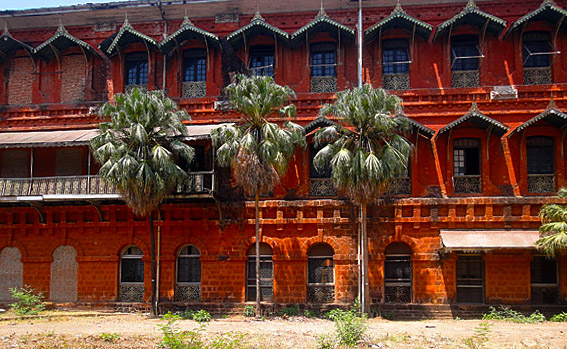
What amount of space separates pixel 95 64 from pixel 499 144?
1738cm

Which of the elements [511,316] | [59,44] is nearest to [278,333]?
[511,316]

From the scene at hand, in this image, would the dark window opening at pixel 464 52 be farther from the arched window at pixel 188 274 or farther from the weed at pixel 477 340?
the arched window at pixel 188 274

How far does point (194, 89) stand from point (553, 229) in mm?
14984

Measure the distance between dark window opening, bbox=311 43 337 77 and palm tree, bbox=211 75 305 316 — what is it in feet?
11.3

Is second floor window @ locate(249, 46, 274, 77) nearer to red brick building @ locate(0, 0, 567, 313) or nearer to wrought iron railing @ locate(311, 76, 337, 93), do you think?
red brick building @ locate(0, 0, 567, 313)

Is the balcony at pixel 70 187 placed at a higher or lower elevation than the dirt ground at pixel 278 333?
higher

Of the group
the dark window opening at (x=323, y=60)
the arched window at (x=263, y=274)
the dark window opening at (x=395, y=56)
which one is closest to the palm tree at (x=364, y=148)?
the dark window opening at (x=323, y=60)

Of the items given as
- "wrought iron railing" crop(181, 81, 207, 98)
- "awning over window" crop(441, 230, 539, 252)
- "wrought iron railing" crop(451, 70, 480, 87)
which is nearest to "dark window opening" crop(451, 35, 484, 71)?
"wrought iron railing" crop(451, 70, 480, 87)

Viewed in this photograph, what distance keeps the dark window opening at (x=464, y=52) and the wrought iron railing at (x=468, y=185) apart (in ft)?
14.9

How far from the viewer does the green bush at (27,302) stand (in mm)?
22500

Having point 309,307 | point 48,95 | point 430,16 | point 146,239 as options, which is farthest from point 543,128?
point 48,95

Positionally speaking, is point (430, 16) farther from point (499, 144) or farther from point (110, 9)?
point (110, 9)

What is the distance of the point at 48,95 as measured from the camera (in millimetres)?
25469

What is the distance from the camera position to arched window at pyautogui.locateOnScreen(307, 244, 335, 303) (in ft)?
73.3
